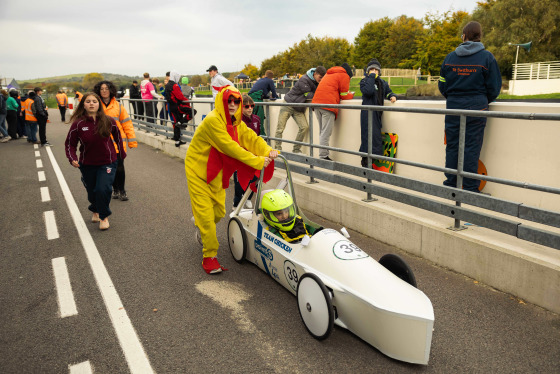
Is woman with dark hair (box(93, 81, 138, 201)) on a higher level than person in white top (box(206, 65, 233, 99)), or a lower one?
lower

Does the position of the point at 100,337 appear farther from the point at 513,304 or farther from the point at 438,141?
the point at 438,141

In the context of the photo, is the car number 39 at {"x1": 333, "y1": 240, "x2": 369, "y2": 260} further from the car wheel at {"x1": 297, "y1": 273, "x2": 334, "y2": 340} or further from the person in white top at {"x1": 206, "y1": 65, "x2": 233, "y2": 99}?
the person in white top at {"x1": 206, "y1": 65, "x2": 233, "y2": 99}

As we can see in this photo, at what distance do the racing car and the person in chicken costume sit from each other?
0.96m

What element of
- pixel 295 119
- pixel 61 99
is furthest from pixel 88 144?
pixel 61 99

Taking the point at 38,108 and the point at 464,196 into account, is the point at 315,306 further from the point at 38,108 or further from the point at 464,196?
the point at 38,108

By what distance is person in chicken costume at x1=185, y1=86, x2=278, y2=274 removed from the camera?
15.7 feet

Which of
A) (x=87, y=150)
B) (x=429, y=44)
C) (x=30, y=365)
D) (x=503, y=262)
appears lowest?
(x=30, y=365)

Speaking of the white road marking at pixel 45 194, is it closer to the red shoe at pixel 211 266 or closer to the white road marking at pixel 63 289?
the white road marking at pixel 63 289

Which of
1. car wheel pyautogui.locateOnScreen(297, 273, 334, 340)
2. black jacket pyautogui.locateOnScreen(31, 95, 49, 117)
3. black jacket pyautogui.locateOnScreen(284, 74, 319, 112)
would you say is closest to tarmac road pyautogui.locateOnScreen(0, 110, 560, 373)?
car wheel pyautogui.locateOnScreen(297, 273, 334, 340)

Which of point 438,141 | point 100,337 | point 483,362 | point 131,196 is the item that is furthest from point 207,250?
point 131,196

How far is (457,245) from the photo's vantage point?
4.71 metres

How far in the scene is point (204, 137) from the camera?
490 cm

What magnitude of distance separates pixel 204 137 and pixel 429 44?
58.9 metres

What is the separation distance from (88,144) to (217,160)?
2.50 m
